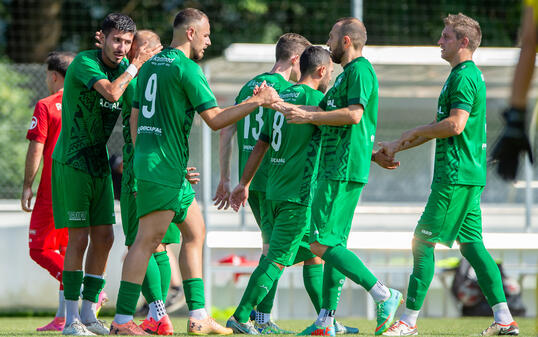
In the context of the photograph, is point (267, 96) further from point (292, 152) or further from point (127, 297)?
point (127, 297)

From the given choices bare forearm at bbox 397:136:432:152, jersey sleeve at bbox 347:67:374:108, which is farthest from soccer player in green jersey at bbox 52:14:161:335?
bare forearm at bbox 397:136:432:152

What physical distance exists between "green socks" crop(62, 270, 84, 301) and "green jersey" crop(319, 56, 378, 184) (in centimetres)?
189

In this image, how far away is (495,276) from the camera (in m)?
6.05

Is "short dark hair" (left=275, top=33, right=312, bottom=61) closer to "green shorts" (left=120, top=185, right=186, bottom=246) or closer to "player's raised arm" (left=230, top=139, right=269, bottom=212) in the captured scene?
"player's raised arm" (left=230, top=139, right=269, bottom=212)

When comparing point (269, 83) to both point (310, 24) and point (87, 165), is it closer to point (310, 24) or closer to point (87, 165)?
point (87, 165)

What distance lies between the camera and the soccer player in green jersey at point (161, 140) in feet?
17.3

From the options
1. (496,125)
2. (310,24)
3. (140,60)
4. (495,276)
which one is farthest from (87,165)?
(310,24)

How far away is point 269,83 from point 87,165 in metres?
1.51

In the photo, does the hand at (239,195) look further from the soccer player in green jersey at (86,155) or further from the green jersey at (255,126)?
the soccer player in green jersey at (86,155)

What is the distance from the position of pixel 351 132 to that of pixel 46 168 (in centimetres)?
299

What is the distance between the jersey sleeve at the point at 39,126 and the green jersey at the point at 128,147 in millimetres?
1300

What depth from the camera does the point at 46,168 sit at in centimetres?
723

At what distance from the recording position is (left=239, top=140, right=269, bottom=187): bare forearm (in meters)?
6.05

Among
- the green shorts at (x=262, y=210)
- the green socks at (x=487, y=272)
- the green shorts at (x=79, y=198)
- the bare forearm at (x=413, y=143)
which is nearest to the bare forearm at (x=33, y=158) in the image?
the green shorts at (x=79, y=198)
